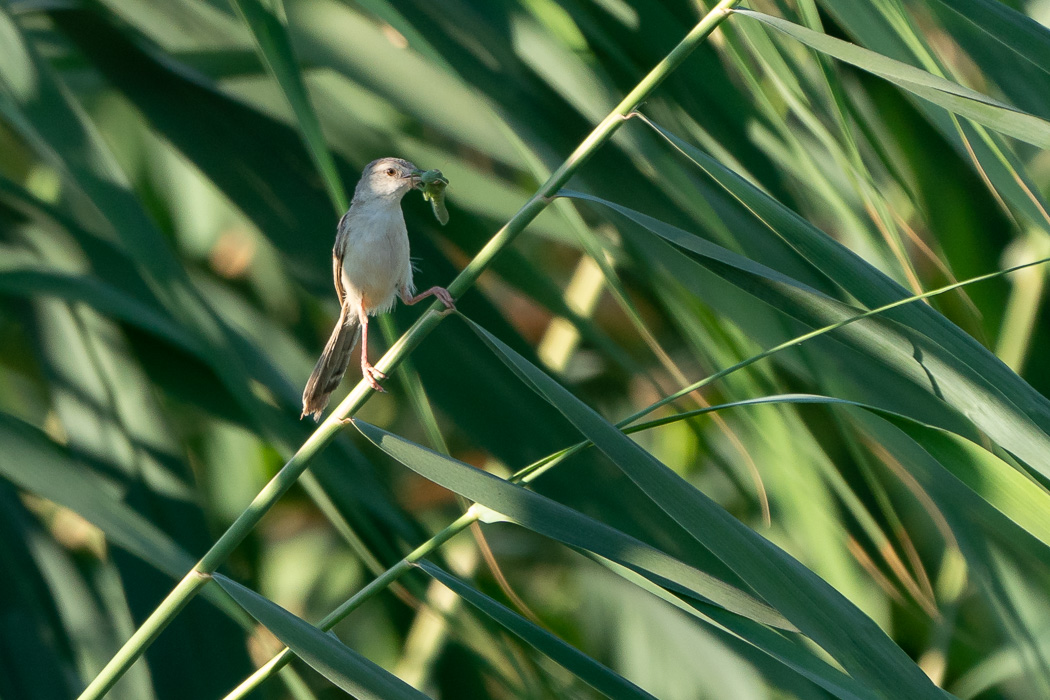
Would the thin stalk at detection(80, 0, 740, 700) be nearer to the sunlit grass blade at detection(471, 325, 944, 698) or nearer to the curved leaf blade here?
the curved leaf blade

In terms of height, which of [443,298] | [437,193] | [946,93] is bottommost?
[443,298]

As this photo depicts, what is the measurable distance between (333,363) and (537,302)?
475mm

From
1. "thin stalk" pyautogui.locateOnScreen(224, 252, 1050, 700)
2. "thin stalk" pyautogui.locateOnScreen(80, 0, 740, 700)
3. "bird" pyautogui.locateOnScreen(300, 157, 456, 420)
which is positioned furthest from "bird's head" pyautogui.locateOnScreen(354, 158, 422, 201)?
"thin stalk" pyautogui.locateOnScreen(224, 252, 1050, 700)

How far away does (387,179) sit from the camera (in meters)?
1.87

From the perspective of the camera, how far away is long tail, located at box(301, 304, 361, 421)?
1.76 m

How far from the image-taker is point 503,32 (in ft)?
5.26

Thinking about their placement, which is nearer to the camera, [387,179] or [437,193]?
[437,193]

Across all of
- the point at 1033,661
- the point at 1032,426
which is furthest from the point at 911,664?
the point at 1033,661

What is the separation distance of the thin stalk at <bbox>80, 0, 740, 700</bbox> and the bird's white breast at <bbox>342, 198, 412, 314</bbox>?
2.48 feet

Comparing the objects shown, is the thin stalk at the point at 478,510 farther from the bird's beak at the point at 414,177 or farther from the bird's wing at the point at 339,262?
the bird's wing at the point at 339,262

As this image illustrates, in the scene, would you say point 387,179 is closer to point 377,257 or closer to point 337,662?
point 377,257

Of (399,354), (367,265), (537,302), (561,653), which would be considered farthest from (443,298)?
(367,265)

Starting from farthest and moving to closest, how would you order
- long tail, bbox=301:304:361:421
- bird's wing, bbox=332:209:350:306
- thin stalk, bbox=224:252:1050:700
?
bird's wing, bbox=332:209:350:306 → long tail, bbox=301:304:361:421 → thin stalk, bbox=224:252:1050:700

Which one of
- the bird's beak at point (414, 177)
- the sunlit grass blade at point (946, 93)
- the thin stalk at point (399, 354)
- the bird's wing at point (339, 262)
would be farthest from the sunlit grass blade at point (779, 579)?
the bird's wing at point (339, 262)
